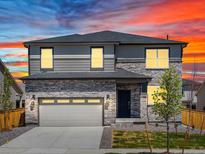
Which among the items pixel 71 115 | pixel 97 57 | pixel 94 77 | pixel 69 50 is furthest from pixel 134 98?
pixel 69 50

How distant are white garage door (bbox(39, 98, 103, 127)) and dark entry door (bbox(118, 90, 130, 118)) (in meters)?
3.22

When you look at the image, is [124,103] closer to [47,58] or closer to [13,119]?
[47,58]

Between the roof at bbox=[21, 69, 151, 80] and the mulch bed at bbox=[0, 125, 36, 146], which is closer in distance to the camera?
the mulch bed at bbox=[0, 125, 36, 146]

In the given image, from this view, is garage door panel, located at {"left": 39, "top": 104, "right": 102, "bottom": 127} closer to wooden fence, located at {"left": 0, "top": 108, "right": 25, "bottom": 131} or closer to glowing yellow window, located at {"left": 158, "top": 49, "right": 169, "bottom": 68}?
wooden fence, located at {"left": 0, "top": 108, "right": 25, "bottom": 131}

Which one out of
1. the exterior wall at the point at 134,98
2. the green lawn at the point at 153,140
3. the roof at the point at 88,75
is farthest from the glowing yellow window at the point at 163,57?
the green lawn at the point at 153,140

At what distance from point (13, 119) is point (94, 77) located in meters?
7.66

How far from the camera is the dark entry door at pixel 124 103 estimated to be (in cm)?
3394

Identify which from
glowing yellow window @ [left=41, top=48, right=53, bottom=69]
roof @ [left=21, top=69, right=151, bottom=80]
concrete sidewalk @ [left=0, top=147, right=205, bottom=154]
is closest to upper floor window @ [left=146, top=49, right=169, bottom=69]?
roof @ [left=21, top=69, right=151, bottom=80]

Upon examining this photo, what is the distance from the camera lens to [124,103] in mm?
34125

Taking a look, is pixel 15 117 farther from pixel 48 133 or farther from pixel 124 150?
pixel 124 150

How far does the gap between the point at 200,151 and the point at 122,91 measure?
14444 mm

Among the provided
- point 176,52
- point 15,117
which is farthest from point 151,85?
point 15,117

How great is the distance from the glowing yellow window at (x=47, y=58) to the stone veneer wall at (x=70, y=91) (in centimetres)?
238

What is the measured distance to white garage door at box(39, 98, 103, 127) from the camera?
103ft
